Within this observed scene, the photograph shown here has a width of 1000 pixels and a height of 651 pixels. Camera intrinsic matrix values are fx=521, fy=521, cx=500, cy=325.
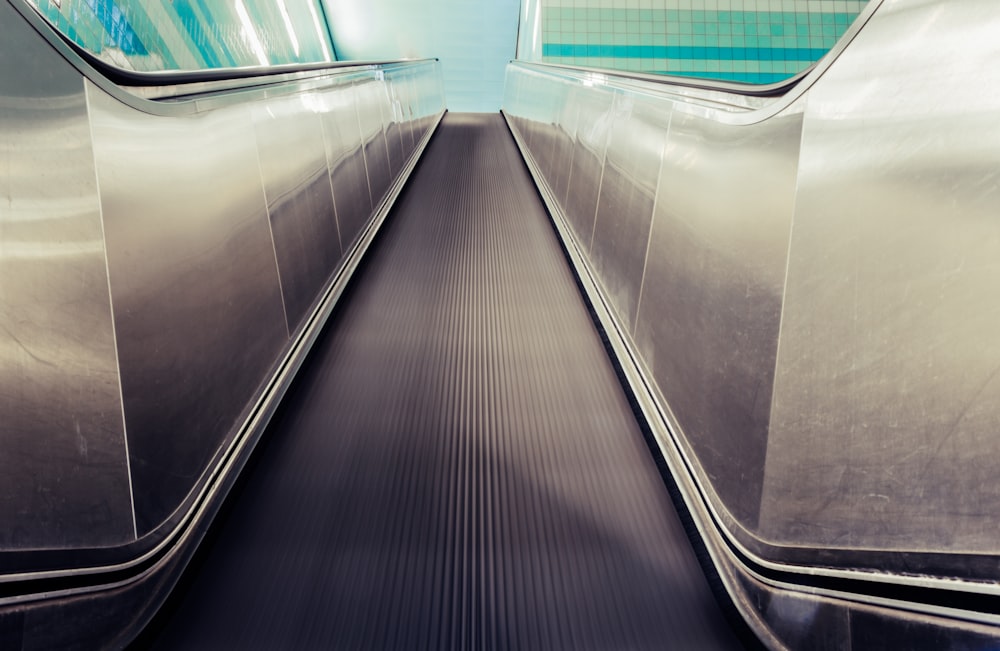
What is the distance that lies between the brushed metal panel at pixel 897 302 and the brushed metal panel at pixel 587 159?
7.05ft

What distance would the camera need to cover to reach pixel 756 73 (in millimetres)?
19203

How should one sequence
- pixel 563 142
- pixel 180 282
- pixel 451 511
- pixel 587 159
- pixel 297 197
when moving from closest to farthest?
pixel 180 282, pixel 451 511, pixel 297 197, pixel 587 159, pixel 563 142

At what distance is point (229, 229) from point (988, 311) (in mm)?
2070

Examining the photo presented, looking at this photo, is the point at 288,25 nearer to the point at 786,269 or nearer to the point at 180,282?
the point at 180,282

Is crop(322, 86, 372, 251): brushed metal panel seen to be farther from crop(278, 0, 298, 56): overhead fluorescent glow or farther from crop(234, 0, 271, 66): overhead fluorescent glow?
crop(278, 0, 298, 56): overhead fluorescent glow

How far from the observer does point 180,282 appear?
1523mm

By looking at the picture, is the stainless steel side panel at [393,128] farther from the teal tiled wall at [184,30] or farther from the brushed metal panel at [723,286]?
the brushed metal panel at [723,286]

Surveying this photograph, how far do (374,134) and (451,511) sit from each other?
406 centimetres

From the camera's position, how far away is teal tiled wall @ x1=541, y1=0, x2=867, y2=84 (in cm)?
1723

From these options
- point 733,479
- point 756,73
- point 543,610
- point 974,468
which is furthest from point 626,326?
point 756,73

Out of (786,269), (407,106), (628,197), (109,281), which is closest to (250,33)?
(407,106)

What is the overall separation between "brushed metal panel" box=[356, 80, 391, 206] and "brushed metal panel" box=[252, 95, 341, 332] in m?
1.29

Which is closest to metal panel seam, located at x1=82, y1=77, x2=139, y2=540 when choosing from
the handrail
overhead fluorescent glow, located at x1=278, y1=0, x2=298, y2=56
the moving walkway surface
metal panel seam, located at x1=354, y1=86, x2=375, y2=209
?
the moving walkway surface

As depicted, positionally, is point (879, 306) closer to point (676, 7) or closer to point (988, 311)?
point (988, 311)
